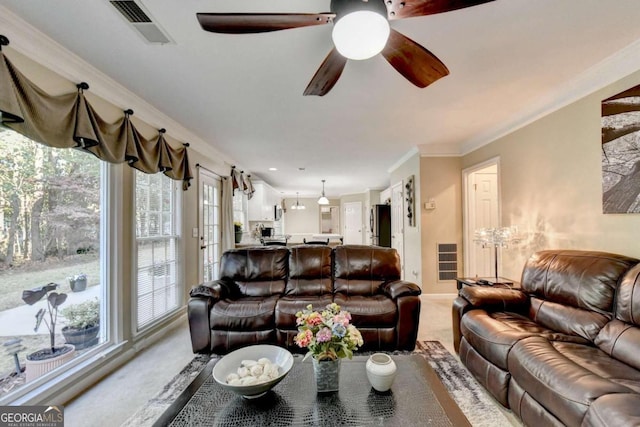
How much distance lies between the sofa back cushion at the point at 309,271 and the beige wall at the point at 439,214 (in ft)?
6.73

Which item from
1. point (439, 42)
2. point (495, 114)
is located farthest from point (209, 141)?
point (495, 114)

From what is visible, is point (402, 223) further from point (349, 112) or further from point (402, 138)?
point (349, 112)

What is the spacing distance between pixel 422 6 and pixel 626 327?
2.18 metres

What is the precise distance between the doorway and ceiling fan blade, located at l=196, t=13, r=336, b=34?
3.85 m

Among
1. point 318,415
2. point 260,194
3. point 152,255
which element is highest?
point 260,194

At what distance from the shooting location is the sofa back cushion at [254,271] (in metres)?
3.13

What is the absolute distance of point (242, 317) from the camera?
2.60 m

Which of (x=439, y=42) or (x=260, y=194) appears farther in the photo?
(x=260, y=194)

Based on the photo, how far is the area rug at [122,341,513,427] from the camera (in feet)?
5.78

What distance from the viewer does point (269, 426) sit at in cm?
119

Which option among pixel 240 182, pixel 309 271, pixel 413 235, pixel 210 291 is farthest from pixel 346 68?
pixel 240 182

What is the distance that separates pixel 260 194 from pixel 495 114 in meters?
5.24

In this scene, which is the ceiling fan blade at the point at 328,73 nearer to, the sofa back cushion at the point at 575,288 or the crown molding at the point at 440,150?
the sofa back cushion at the point at 575,288

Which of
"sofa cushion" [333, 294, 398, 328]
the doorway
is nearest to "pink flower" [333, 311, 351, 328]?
"sofa cushion" [333, 294, 398, 328]
